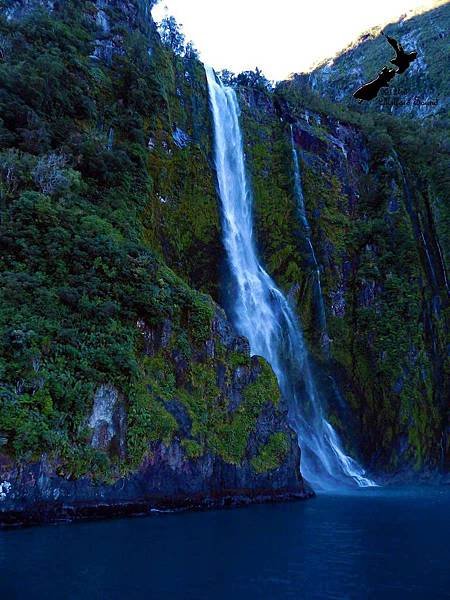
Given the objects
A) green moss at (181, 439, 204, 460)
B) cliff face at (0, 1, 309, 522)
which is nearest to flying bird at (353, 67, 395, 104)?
cliff face at (0, 1, 309, 522)

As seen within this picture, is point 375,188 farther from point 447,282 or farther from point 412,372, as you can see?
point 412,372

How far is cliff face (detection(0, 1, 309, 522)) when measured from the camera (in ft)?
47.6

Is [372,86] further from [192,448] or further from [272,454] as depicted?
[272,454]

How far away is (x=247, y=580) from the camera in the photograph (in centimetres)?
966

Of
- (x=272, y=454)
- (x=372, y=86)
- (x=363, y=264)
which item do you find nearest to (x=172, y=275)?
(x=272, y=454)

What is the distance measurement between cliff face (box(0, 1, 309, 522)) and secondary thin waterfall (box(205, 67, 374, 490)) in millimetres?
2249

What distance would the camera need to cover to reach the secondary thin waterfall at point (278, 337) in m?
26.4

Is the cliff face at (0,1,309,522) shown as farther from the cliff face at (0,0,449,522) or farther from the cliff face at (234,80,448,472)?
the cliff face at (234,80,448,472)

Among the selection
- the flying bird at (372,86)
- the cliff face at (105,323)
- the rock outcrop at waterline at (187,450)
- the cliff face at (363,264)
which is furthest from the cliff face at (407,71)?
the flying bird at (372,86)

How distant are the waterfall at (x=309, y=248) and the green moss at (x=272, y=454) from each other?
1212cm

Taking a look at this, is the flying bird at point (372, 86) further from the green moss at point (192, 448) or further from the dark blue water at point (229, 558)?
the green moss at point (192, 448)

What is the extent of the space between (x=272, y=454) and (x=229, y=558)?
29.5ft

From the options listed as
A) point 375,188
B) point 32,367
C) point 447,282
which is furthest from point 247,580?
point 375,188

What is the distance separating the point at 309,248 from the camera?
3441 cm
